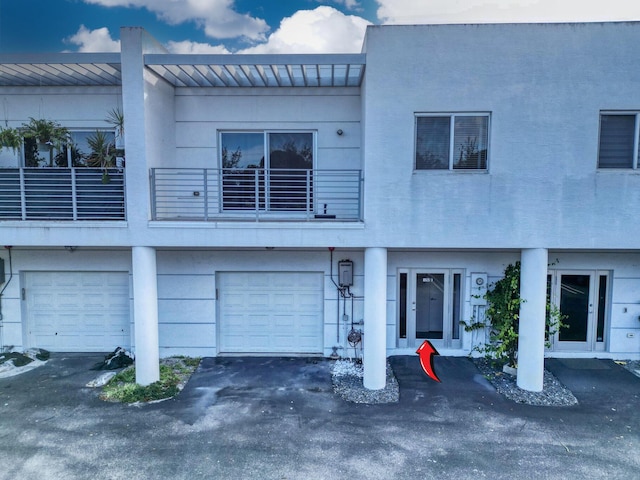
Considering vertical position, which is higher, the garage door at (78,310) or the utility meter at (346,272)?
the utility meter at (346,272)

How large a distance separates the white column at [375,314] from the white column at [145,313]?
3.80 m

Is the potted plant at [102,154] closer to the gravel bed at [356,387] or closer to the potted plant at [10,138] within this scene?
the potted plant at [10,138]

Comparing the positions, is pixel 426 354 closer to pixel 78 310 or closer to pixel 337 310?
pixel 337 310

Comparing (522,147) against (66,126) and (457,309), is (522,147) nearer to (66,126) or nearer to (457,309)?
(457,309)

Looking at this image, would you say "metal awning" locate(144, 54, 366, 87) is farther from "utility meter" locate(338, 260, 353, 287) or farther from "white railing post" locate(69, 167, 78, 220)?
"utility meter" locate(338, 260, 353, 287)

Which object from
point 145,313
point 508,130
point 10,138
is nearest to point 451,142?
point 508,130

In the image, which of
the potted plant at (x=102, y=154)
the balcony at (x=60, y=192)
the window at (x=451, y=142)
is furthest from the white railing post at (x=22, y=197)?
the window at (x=451, y=142)

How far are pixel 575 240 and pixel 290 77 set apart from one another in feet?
19.1

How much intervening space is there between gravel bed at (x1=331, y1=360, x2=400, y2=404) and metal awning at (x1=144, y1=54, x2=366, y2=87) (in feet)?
18.4

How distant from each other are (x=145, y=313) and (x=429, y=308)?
569 cm

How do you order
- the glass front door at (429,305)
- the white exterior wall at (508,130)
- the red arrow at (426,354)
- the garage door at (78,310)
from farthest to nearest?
the garage door at (78,310)
the glass front door at (429,305)
the red arrow at (426,354)
the white exterior wall at (508,130)

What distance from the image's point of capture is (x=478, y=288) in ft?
26.6

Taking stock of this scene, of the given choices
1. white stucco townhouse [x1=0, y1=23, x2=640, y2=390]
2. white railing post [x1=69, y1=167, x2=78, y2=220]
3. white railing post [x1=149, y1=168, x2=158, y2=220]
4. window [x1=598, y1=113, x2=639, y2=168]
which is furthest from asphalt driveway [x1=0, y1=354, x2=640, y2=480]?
window [x1=598, y1=113, x2=639, y2=168]

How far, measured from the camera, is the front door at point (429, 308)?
827 centimetres
